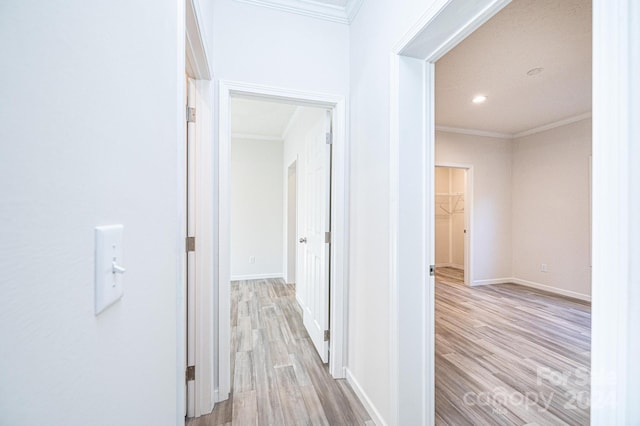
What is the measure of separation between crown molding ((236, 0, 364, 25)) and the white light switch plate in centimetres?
208

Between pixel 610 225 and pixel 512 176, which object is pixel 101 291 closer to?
pixel 610 225

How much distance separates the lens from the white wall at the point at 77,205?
24 centimetres

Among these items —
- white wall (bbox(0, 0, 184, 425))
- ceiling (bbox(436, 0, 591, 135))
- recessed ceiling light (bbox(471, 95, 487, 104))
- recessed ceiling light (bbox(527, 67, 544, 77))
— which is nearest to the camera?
white wall (bbox(0, 0, 184, 425))

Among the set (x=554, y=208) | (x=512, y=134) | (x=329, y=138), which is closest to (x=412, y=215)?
(x=329, y=138)

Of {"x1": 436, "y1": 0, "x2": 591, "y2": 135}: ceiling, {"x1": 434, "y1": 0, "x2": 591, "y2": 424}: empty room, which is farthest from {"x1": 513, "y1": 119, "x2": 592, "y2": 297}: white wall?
{"x1": 436, "y1": 0, "x2": 591, "y2": 135}: ceiling

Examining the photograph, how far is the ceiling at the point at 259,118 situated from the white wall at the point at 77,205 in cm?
297

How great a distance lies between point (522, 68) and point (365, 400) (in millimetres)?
3417

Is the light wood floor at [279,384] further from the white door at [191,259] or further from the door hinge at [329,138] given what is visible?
the door hinge at [329,138]

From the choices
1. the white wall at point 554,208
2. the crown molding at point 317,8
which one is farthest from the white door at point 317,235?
the white wall at point 554,208

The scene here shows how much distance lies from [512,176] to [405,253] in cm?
489

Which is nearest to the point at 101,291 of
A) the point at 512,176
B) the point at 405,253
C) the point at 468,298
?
the point at 405,253

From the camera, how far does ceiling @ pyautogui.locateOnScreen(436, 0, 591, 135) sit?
2068 mm

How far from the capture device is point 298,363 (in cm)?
220

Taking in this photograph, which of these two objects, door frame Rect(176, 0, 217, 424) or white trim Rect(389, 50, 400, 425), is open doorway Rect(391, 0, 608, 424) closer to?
white trim Rect(389, 50, 400, 425)
